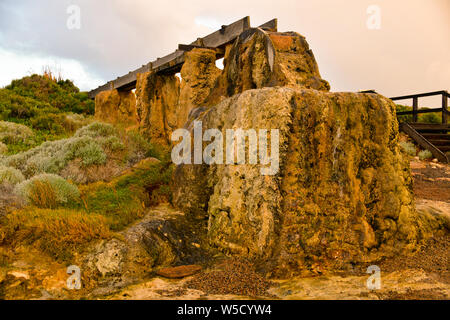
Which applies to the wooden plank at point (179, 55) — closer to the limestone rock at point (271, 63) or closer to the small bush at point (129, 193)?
the limestone rock at point (271, 63)

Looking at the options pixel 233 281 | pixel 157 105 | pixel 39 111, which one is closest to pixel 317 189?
pixel 233 281

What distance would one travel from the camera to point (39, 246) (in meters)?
4.46

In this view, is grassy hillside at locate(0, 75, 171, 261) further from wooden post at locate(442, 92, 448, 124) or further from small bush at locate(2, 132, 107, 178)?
wooden post at locate(442, 92, 448, 124)

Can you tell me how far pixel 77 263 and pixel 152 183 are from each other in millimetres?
2414

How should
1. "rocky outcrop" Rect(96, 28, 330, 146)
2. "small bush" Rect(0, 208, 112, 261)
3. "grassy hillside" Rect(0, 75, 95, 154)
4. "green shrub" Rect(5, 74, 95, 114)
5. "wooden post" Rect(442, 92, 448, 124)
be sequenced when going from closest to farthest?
"small bush" Rect(0, 208, 112, 261)
"rocky outcrop" Rect(96, 28, 330, 146)
"grassy hillside" Rect(0, 75, 95, 154)
"wooden post" Rect(442, 92, 448, 124)
"green shrub" Rect(5, 74, 95, 114)

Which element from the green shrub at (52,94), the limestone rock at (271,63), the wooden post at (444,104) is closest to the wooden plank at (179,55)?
the limestone rock at (271,63)

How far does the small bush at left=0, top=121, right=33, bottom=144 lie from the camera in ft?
33.4

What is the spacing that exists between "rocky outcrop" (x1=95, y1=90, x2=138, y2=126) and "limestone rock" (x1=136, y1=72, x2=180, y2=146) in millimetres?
3466

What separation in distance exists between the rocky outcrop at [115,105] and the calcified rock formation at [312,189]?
35.3ft

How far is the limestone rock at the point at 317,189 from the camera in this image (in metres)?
4.30

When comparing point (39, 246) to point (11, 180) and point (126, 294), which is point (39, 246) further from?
point (11, 180)

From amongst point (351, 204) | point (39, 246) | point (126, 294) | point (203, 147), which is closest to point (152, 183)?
point (203, 147)

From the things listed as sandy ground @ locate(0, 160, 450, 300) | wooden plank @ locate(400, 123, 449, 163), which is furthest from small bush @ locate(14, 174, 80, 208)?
wooden plank @ locate(400, 123, 449, 163)

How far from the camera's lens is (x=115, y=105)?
15.7m
